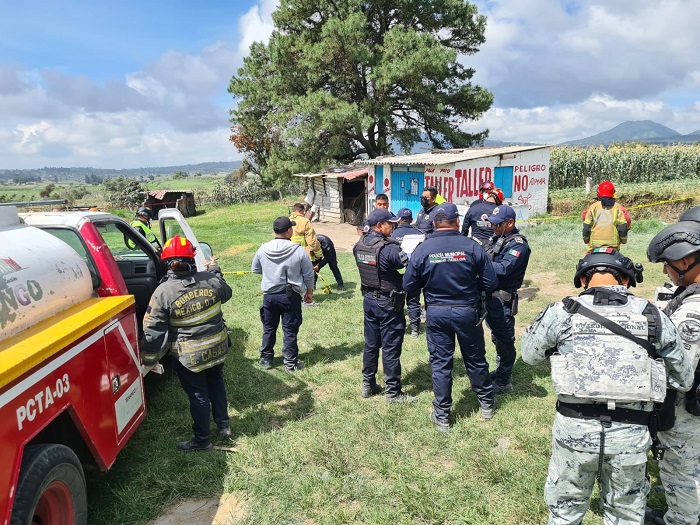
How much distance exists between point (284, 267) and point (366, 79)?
62.5ft

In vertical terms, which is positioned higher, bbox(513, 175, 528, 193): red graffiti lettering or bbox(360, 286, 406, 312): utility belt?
bbox(513, 175, 528, 193): red graffiti lettering

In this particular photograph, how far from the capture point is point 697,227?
2453mm

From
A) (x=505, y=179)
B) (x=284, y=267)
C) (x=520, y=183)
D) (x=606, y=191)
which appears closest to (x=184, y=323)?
(x=284, y=267)

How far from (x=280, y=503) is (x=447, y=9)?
25155mm

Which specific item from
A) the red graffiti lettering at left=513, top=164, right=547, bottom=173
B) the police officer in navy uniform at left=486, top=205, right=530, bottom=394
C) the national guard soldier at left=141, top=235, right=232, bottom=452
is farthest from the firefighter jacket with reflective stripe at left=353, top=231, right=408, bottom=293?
the red graffiti lettering at left=513, top=164, right=547, bottom=173

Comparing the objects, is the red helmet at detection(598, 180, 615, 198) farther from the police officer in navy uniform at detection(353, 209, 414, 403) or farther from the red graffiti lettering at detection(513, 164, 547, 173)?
the red graffiti lettering at detection(513, 164, 547, 173)

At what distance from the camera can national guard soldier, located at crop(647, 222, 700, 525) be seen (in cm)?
239

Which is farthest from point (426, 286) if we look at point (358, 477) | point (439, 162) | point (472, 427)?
point (439, 162)

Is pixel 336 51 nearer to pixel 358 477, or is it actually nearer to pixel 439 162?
pixel 439 162

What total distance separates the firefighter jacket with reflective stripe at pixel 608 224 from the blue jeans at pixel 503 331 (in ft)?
9.11

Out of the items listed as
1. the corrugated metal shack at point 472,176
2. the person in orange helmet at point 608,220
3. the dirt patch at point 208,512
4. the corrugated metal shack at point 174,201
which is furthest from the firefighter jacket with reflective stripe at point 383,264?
the corrugated metal shack at point 174,201

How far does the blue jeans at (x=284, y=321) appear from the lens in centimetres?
529

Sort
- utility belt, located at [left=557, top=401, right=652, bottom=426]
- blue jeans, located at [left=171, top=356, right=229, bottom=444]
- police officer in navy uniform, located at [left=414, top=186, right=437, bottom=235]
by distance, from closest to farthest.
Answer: utility belt, located at [left=557, top=401, right=652, bottom=426]
blue jeans, located at [left=171, top=356, right=229, bottom=444]
police officer in navy uniform, located at [left=414, top=186, right=437, bottom=235]

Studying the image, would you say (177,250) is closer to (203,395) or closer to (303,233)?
(203,395)
